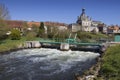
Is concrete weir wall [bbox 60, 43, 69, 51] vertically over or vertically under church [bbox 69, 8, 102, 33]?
under

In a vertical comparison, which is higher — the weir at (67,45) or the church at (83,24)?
the church at (83,24)

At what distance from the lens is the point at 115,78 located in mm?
15969

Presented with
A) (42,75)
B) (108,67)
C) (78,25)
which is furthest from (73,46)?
(78,25)

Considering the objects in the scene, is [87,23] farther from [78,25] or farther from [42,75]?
[42,75]

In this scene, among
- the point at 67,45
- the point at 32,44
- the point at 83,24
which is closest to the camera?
the point at 67,45

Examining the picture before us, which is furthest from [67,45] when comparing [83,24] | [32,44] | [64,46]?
[83,24]

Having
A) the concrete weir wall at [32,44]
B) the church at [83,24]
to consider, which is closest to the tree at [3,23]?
the concrete weir wall at [32,44]

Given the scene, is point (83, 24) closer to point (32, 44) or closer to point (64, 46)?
point (32, 44)

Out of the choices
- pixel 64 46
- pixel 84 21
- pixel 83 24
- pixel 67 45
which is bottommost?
pixel 64 46

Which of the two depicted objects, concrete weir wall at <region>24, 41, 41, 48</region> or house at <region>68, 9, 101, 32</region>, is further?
house at <region>68, 9, 101, 32</region>

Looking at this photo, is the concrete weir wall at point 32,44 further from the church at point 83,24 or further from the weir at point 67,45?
the church at point 83,24

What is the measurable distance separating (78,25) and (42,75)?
8995 centimetres

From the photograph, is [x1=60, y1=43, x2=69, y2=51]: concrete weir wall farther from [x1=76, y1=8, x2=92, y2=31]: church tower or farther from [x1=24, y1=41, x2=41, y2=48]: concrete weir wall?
[x1=76, y1=8, x2=92, y2=31]: church tower

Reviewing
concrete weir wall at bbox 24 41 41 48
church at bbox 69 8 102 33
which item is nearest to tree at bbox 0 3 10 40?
concrete weir wall at bbox 24 41 41 48
